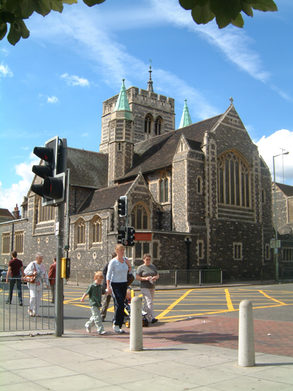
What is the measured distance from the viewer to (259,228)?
36750mm

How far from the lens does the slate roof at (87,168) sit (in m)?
38.8

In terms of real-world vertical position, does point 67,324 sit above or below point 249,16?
below

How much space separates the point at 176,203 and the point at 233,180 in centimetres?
602

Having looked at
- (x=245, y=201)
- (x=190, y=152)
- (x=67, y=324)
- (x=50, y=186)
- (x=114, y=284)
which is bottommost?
(x=67, y=324)

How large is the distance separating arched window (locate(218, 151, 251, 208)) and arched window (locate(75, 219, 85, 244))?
11222 millimetres

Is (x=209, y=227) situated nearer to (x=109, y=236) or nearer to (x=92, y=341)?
(x=109, y=236)

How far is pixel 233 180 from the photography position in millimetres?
35500

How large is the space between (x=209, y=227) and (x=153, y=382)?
27.7 metres

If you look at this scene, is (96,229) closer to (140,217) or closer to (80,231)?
(80,231)

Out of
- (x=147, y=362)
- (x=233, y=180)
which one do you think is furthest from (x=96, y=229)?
(x=147, y=362)

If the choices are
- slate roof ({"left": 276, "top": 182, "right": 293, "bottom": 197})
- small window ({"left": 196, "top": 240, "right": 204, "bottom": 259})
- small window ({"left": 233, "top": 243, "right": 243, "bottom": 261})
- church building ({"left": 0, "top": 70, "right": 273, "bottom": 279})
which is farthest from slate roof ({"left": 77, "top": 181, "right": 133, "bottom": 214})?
slate roof ({"left": 276, "top": 182, "right": 293, "bottom": 197})

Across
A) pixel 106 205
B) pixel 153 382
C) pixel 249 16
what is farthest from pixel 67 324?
pixel 106 205

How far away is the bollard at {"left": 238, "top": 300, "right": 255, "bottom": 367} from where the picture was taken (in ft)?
19.9

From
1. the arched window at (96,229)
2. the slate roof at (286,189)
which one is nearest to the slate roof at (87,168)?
the arched window at (96,229)
